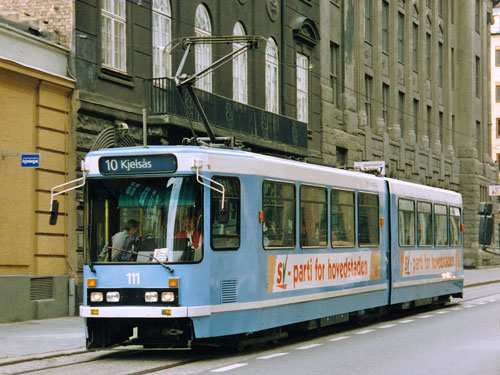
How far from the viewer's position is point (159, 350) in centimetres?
1438

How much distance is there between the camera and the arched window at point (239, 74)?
29130mm

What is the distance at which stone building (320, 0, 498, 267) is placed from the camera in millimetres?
37594

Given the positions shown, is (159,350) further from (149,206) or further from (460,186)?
Result: (460,186)

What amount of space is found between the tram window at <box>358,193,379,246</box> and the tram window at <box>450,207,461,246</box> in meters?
5.94

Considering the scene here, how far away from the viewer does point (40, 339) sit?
15.8 m

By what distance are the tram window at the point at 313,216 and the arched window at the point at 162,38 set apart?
9271 mm

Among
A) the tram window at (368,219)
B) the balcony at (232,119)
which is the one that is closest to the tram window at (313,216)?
the tram window at (368,219)

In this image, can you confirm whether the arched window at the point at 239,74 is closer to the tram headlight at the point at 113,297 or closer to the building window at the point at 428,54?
the tram headlight at the point at 113,297

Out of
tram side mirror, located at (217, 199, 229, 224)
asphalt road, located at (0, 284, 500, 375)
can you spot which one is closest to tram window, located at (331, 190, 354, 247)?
asphalt road, located at (0, 284, 500, 375)

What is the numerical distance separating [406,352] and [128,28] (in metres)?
12.2

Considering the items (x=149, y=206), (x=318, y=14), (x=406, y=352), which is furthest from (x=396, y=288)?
(x=318, y=14)

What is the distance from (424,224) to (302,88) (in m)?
12.1

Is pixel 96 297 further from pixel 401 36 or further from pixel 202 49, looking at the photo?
pixel 401 36

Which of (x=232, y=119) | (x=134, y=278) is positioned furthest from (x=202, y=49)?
(x=134, y=278)
